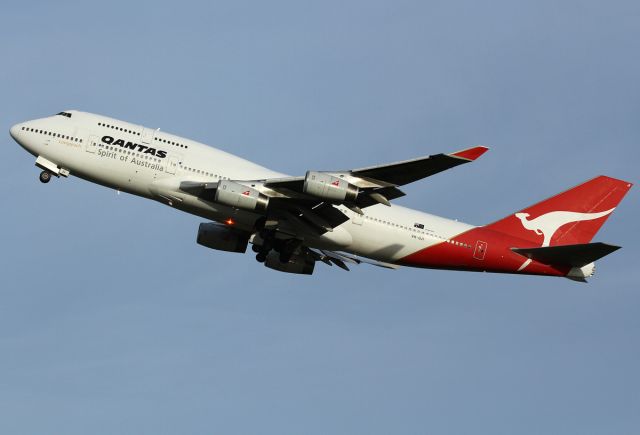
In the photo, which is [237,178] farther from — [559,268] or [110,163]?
[559,268]

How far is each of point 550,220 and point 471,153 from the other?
14.2 meters

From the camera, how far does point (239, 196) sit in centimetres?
4369

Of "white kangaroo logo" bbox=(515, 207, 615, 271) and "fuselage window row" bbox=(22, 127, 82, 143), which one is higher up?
"white kangaroo logo" bbox=(515, 207, 615, 271)

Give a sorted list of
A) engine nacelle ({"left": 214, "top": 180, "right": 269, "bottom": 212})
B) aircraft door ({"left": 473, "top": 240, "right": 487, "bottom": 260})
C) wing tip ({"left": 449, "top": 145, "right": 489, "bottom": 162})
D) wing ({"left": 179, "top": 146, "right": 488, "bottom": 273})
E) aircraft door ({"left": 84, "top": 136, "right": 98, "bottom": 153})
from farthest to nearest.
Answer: aircraft door ({"left": 473, "top": 240, "right": 487, "bottom": 260})
aircraft door ({"left": 84, "top": 136, "right": 98, "bottom": 153})
engine nacelle ({"left": 214, "top": 180, "right": 269, "bottom": 212})
wing ({"left": 179, "top": 146, "right": 488, "bottom": 273})
wing tip ({"left": 449, "top": 145, "right": 489, "bottom": 162})

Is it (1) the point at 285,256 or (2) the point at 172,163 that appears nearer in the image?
(2) the point at 172,163

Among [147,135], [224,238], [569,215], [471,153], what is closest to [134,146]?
[147,135]

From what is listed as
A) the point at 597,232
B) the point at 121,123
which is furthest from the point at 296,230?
the point at 597,232

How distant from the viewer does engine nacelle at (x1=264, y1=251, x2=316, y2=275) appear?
5119 centimetres

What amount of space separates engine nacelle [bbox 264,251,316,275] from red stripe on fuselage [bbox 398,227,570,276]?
5234 millimetres

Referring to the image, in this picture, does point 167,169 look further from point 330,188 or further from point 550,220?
point 550,220

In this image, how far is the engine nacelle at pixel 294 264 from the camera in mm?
51188

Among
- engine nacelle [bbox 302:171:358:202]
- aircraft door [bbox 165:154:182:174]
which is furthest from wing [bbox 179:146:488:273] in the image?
aircraft door [bbox 165:154:182:174]

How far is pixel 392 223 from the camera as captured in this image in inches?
1877

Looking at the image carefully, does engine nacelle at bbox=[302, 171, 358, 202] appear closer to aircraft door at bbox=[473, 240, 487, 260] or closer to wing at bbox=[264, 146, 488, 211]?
wing at bbox=[264, 146, 488, 211]
